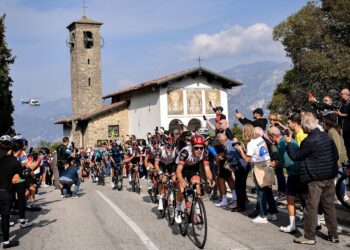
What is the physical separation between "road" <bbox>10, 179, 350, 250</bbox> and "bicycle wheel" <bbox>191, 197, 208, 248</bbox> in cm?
16

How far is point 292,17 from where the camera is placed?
115 feet

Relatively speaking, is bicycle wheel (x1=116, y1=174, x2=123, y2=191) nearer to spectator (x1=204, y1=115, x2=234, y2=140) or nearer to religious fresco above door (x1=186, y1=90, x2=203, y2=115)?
spectator (x1=204, y1=115, x2=234, y2=140)

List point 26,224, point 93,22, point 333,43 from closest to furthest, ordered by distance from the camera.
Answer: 1. point 26,224
2. point 333,43
3. point 93,22

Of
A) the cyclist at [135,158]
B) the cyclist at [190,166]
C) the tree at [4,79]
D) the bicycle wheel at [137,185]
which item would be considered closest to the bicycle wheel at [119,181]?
the cyclist at [135,158]

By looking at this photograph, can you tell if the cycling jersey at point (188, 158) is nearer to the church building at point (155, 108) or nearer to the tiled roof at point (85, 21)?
the church building at point (155, 108)

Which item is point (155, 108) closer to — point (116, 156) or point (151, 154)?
point (116, 156)

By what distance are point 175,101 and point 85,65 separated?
75.6 ft

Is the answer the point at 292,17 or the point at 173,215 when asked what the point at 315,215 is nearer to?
the point at 173,215

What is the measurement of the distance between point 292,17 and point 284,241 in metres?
30.4

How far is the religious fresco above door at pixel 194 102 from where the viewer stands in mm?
40375

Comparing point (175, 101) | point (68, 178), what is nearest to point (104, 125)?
point (175, 101)

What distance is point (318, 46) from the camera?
1331 inches

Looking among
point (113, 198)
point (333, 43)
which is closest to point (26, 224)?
point (113, 198)

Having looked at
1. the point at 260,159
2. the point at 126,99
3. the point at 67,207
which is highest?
the point at 126,99
